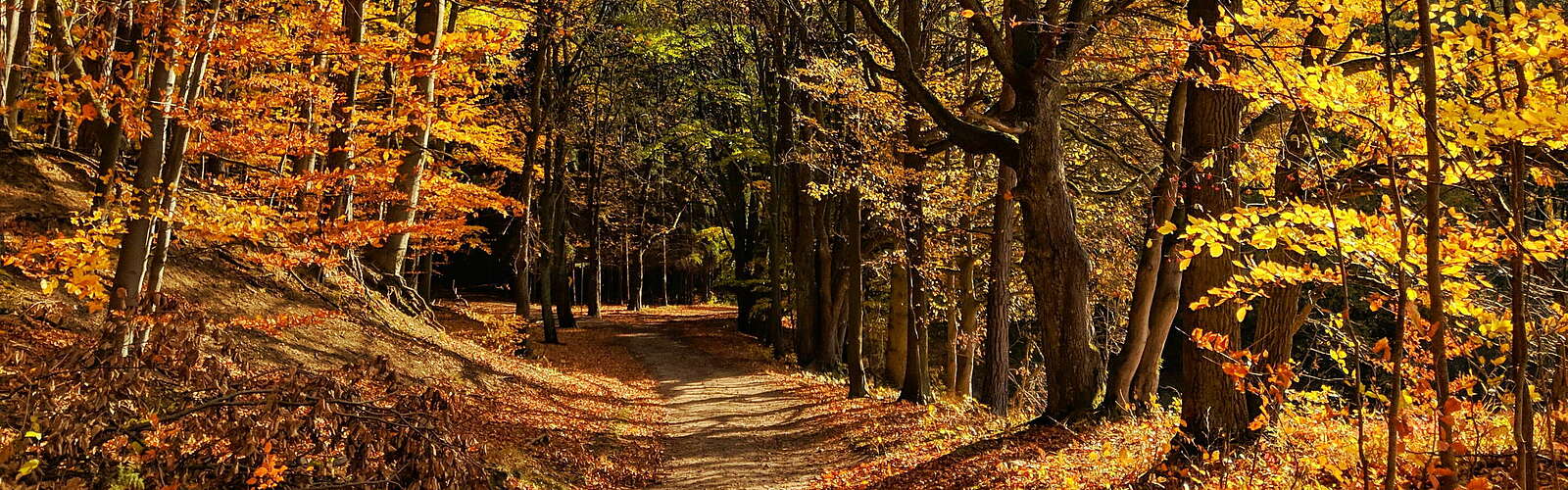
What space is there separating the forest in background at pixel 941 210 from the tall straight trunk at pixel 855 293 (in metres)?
0.08

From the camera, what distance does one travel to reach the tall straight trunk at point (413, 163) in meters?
13.4

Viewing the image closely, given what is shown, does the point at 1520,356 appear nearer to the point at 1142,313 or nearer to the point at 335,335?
the point at 1142,313

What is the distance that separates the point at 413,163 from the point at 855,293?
7.91 metres

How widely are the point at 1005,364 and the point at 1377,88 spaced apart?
9059mm

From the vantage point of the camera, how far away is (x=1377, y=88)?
4652mm

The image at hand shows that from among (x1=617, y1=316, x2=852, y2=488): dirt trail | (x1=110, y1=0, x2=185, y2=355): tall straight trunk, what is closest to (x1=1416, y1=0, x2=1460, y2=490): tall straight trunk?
(x1=617, y1=316, x2=852, y2=488): dirt trail

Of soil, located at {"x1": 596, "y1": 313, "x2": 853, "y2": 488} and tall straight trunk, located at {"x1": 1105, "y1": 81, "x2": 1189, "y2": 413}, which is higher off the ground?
tall straight trunk, located at {"x1": 1105, "y1": 81, "x2": 1189, "y2": 413}

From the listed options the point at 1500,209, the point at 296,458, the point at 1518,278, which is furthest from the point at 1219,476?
the point at 296,458

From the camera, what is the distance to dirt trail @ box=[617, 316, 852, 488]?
10430 mm

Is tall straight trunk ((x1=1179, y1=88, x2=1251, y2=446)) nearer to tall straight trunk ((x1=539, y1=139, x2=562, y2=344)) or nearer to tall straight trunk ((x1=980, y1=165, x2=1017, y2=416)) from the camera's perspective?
tall straight trunk ((x1=980, y1=165, x2=1017, y2=416))

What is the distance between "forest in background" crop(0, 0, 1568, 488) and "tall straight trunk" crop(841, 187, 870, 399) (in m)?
0.08

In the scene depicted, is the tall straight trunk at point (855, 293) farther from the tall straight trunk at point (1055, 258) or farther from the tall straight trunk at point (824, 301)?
the tall straight trunk at point (1055, 258)

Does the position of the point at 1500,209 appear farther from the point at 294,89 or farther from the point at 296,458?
the point at 294,89

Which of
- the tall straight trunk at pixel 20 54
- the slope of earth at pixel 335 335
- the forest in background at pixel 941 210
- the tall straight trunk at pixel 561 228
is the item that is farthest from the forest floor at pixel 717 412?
the tall straight trunk at pixel 20 54
